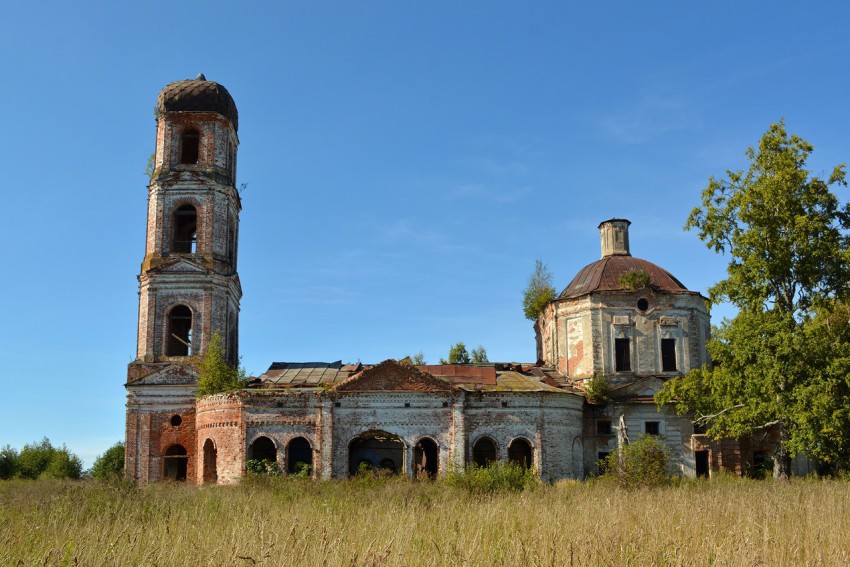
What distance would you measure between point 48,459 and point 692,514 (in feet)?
131

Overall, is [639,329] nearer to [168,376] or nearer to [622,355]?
[622,355]

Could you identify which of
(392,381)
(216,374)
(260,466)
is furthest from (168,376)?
(392,381)

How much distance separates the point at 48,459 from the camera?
40.9m

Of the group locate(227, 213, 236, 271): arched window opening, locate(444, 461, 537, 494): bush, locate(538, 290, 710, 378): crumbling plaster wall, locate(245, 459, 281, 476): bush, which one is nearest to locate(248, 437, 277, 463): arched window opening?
locate(245, 459, 281, 476): bush

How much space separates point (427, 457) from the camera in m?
25.9

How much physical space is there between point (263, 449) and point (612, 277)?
13557 millimetres

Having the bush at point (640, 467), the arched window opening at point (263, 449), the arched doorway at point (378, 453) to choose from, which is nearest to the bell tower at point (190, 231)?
the arched window opening at point (263, 449)

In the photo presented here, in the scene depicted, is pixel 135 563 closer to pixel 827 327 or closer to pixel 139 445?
pixel 827 327

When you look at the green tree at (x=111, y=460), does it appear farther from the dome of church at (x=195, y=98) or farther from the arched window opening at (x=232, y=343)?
the dome of church at (x=195, y=98)

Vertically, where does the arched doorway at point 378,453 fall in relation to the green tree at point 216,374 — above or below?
below

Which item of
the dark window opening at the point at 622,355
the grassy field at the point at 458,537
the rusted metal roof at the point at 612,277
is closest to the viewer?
the grassy field at the point at 458,537

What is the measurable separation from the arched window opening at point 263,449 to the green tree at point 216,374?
185 cm

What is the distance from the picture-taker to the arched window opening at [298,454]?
2461 cm

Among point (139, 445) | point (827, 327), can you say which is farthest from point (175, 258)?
point (827, 327)
